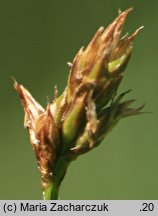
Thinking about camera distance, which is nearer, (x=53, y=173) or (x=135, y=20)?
(x=53, y=173)

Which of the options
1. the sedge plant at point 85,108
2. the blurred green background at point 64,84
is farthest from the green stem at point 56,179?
the blurred green background at point 64,84

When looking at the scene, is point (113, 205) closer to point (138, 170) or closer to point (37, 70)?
point (138, 170)

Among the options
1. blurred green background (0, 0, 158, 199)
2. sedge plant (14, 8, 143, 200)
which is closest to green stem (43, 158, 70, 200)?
sedge plant (14, 8, 143, 200)

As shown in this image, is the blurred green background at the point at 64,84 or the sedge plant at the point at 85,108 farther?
the blurred green background at the point at 64,84

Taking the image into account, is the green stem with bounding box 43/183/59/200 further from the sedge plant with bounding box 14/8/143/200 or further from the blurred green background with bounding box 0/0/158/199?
the blurred green background with bounding box 0/0/158/199

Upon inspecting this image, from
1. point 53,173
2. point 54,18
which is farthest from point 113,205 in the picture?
point 54,18

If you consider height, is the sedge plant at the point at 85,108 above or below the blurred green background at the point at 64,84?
below

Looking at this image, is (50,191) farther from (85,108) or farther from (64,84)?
(64,84)

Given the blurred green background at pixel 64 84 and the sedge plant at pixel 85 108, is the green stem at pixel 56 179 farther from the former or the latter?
the blurred green background at pixel 64 84
